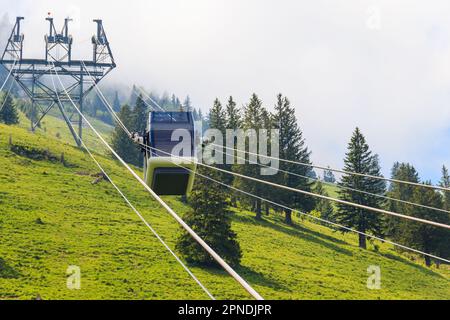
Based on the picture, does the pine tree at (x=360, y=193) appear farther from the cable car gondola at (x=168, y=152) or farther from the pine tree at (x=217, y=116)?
the cable car gondola at (x=168, y=152)

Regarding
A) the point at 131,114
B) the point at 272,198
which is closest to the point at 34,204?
the point at 272,198

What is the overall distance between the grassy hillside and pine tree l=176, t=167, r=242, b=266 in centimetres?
144

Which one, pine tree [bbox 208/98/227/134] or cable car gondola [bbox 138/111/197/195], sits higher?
pine tree [bbox 208/98/227/134]

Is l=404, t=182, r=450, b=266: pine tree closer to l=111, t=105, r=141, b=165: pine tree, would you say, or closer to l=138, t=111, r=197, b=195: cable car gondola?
l=111, t=105, r=141, b=165: pine tree

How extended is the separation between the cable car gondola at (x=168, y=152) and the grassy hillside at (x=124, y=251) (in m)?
10.4

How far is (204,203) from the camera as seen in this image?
40625 mm

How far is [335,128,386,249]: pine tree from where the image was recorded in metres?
62.4

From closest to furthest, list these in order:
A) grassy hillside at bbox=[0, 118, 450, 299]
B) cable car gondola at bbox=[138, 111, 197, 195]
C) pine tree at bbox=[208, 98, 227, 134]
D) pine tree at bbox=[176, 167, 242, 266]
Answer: cable car gondola at bbox=[138, 111, 197, 195] < grassy hillside at bbox=[0, 118, 450, 299] < pine tree at bbox=[176, 167, 242, 266] < pine tree at bbox=[208, 98, 227, 134]

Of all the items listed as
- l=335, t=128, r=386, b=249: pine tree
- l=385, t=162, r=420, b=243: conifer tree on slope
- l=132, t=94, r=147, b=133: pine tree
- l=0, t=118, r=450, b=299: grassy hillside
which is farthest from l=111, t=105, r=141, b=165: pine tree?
l=385, t=162, r=420, b=243: conifer tree on slope

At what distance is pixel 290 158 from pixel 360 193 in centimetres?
1154

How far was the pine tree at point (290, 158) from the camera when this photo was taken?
6712 centimetres

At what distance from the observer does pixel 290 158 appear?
7112cm

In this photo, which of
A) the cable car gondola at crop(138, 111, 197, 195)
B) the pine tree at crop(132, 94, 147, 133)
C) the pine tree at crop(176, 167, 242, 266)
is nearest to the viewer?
the cable car gondola at crop(138, 111, 197, 195)

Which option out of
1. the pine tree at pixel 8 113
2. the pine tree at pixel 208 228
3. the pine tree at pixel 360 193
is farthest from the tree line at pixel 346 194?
the pine tree at pixel 8 113
